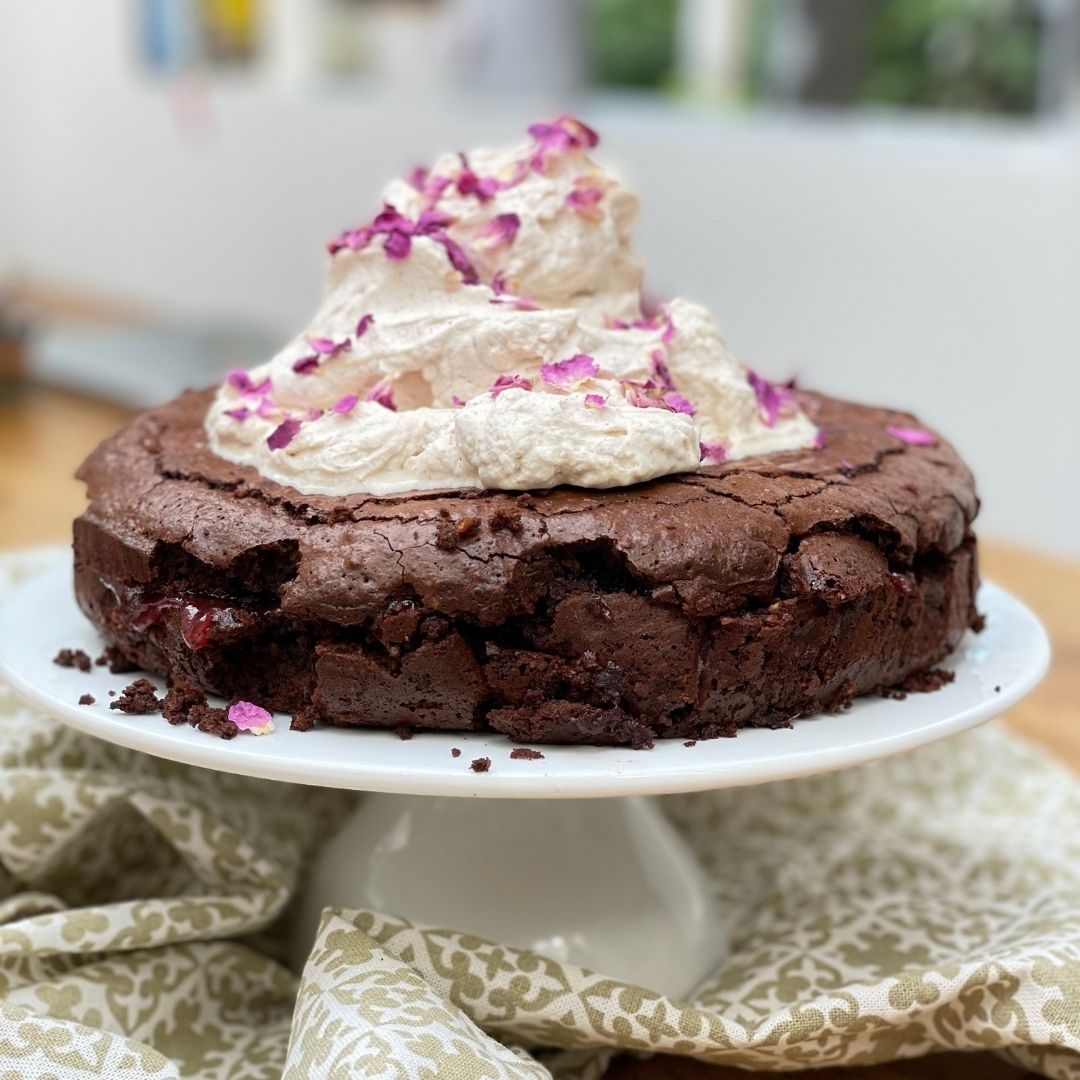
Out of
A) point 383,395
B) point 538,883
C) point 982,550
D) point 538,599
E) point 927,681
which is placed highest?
point 383,395

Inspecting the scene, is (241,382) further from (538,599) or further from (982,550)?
(982,550)

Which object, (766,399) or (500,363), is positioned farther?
(766,399)

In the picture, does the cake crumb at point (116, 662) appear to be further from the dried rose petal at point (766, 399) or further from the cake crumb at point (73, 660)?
the dried rose petal at point (766, 399)

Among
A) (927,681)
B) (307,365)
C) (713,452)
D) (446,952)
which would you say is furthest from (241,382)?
(927,681)

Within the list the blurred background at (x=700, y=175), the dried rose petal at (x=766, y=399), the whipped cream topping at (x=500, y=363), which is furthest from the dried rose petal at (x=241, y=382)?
the blurred background at (x=700, y=175)

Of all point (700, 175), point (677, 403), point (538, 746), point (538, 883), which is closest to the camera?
point (538, 746)

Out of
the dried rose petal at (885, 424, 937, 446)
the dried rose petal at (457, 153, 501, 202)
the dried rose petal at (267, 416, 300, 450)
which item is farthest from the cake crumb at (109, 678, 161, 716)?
the dried rose petal at (885, 424, 937, 446)

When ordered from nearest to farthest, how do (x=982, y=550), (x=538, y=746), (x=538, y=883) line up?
1. (x=538, y=746)
2. (x=538, y=883)
3. (x=982, y=550)

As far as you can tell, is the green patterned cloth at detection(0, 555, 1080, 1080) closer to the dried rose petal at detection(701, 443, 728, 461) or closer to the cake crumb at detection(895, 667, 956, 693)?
the cake crumb at detection(895, 667, 956, 693)
